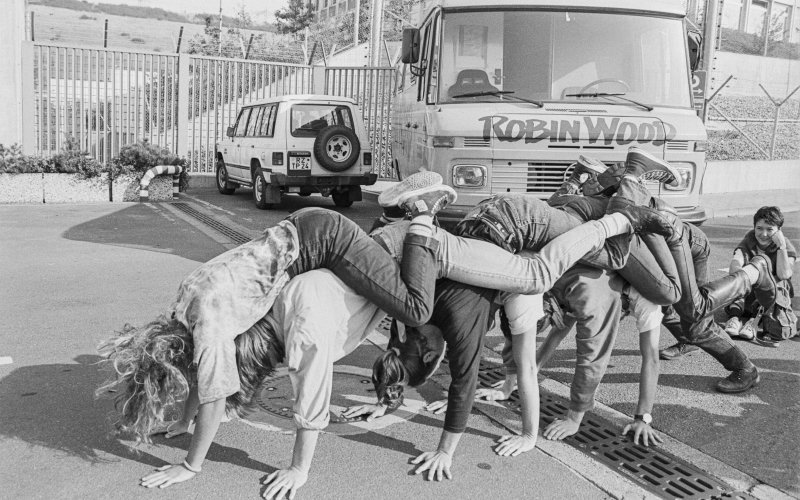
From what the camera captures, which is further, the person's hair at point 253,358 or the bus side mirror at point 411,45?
the bus side mirror at point 411,45

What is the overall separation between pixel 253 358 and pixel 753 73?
26.8 metres

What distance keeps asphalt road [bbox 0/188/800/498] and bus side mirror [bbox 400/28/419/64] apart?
11.0 ft

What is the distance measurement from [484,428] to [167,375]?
5.89 feet

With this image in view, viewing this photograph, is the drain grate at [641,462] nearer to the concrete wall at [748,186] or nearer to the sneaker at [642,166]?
the sneaker at [642,166]

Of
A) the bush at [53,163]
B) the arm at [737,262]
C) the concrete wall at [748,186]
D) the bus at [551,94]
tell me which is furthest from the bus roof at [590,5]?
the bush at [53,163]

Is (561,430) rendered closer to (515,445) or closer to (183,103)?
(515,445)

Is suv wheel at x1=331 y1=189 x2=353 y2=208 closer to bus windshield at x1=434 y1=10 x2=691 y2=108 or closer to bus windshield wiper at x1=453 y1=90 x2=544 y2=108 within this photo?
bus windshield at x1=434 y1=10 x2=691 y2=108

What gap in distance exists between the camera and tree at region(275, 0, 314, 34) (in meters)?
44.8

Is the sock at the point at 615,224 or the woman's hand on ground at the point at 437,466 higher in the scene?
the sock at the point at 615,224

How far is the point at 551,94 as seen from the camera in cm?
693

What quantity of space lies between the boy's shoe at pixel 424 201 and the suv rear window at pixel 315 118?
9.49 meters

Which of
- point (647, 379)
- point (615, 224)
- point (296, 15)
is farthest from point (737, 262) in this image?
point (296, 15)

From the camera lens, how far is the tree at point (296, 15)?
44.8 meters

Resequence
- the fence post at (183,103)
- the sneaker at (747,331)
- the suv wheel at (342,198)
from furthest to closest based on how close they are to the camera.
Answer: the fence post at (183,103) → the suv wheel at (342,198) → the sneaker at (747,331)
